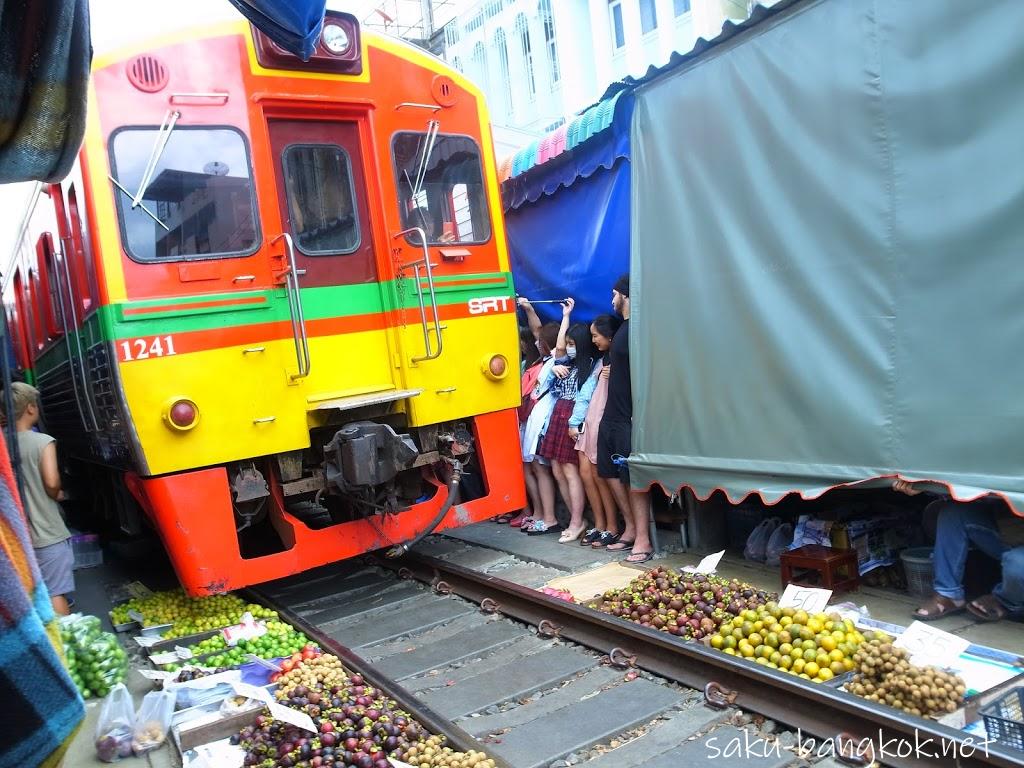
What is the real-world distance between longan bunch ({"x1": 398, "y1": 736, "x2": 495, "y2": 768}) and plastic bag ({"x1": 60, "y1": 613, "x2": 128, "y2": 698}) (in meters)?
2.05

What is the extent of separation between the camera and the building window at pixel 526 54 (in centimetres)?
1836

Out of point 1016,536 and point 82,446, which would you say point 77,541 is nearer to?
point 82,446

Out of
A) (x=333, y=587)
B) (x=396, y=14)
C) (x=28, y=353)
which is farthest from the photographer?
(x=396, y=14)

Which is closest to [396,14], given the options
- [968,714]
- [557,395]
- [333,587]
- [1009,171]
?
[557,395]

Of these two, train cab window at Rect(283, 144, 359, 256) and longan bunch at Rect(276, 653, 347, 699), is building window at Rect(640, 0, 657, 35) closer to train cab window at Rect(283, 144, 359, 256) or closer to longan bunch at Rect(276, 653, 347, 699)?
train cab window at Rect(283, 144, 359, 256)

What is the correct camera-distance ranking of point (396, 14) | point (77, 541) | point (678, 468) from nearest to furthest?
point (678, 468) < point (77, 541) < point (396, 14)

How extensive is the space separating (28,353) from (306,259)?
18.0 ft

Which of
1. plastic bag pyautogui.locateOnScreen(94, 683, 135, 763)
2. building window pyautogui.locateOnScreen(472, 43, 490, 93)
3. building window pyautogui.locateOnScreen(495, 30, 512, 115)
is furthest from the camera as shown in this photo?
building window pyautogui.locateOnScreen(472, 43, 490, 93)

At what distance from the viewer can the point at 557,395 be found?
7.19m

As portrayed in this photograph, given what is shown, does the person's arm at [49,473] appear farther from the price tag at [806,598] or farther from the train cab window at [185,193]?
the price tag at [806,598]

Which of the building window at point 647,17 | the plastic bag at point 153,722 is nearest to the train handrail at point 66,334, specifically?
the plastic bag at point 153,722

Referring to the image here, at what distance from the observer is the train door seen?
5281mm

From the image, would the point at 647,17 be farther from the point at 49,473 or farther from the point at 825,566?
the point at 49,473

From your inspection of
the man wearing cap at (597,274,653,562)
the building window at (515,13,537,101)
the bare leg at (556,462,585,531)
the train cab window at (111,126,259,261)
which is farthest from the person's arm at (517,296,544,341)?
the building window at (515,13,537,101)
